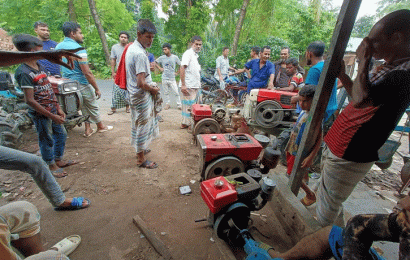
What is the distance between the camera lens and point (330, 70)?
1774 mm

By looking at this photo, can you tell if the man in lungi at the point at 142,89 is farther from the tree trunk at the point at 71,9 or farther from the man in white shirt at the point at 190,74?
the tree trunk at the point at 71,9

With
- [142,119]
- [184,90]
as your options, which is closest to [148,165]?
[142,119]

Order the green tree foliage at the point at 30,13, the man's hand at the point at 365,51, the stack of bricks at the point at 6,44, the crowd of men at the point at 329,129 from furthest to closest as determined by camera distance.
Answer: the green tree foliage at the point at 30,13 < the stack of bricks at the point at 6,44 < the man's hand at the point at 365,51 < the crowd of men at the point at 329,129

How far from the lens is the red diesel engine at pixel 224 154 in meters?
2.75

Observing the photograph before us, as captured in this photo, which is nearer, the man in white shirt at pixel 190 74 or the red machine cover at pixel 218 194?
the red machine cover at pixel 218 194

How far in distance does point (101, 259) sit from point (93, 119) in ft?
11.6

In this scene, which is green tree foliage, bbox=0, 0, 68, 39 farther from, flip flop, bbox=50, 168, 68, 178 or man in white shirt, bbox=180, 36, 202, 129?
flip flop, bbox=50, 168, 68, 178

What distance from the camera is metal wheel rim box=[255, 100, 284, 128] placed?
421 cm

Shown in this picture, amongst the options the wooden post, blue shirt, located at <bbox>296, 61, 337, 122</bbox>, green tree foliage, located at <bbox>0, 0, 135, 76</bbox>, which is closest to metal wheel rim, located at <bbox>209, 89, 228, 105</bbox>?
blue shirt, located at <bbox>296, 61, 337, 122</bbox>

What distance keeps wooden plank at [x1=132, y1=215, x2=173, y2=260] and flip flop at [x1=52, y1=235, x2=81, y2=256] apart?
0.59 metres

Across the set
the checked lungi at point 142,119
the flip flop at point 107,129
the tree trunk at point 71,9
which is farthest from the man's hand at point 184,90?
the tree trunk at point 71,9

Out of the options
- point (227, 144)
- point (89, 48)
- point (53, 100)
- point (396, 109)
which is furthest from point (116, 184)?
point (89, 48)

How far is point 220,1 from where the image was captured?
1244 cm

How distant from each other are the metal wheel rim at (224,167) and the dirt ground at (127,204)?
48 cm
